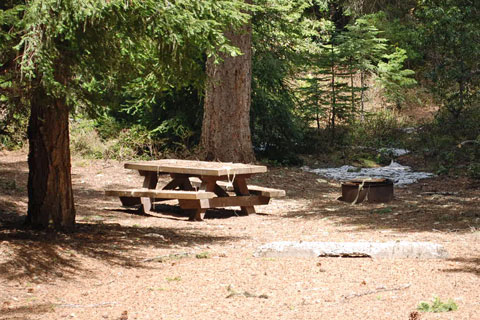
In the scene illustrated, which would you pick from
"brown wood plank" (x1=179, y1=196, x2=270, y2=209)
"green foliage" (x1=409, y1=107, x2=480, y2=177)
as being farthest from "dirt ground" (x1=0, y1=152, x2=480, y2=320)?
"green foliage" (x1=409, y1=107, x2=480, y2=177)

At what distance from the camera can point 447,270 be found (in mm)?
7109

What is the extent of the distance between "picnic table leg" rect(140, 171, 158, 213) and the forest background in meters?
1.36

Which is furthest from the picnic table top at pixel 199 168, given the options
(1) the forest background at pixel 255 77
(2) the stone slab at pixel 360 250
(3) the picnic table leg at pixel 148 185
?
(2) the stone slab at pixel 360 250

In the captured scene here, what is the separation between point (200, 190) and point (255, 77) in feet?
26.5

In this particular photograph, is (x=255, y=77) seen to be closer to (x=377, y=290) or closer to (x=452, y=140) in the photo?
(x=452, y=140)

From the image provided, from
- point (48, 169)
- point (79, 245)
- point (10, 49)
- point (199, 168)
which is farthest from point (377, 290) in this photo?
point (199, 168)

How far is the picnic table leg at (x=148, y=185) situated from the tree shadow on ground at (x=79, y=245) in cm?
145

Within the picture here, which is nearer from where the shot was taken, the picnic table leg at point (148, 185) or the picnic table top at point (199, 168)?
the picnic table top at point (199, 168)

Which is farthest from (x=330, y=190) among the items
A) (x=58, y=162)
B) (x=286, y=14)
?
(x=58, y=162)

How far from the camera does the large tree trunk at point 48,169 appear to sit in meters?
8.56

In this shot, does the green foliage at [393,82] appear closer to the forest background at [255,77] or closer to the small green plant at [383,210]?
the forest background at [255,77]

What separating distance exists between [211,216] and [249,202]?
0.71m

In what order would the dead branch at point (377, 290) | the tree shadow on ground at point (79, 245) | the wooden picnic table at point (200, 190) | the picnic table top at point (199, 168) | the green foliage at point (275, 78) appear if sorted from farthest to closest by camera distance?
the green foliage at point (275, 78)
the wooden picnic table at point (200, 190)
the picnic table top at point (199, 168)
the tree shadow on ground at point (79, 245)
the dead branch at point (377, 290)

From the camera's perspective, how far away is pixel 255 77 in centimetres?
1878
